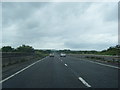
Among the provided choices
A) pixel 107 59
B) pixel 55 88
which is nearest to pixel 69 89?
pixel 55 88

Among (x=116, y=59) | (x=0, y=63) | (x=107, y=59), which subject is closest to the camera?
(x=0, y=63)

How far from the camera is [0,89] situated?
8508mm

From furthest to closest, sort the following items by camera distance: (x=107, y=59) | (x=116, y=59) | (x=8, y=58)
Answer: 1. (x=107, y=59)
2. (x=116, y=59)
3. (x=8, y=58)

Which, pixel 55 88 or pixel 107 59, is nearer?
pixel 55 88

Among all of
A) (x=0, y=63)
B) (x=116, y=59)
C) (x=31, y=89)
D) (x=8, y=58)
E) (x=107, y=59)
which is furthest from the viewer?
(x=107, y=59)

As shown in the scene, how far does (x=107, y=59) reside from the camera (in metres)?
33.5

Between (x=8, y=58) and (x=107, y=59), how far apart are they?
16921 mm

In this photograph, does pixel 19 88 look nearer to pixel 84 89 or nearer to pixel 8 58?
pixel 84 89

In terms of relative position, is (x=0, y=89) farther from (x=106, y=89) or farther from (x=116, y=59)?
(x=116, y=59)

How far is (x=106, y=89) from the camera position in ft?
27.8

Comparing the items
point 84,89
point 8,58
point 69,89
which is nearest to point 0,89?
point 69,89

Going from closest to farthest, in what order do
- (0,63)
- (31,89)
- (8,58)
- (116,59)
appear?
(31,89) → (0,63) → (8,58) → (116,59)

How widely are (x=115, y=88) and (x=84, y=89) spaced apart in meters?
1.39

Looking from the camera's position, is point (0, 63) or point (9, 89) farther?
point (0, 63)
